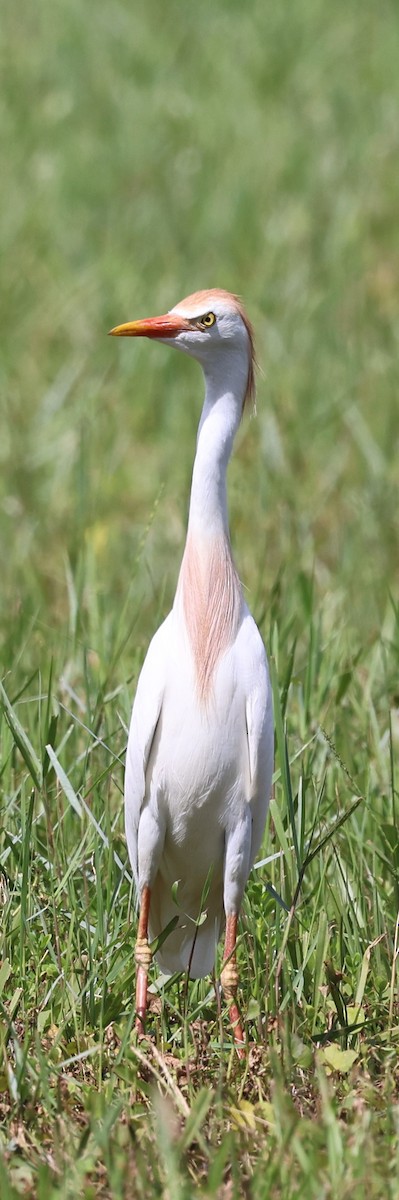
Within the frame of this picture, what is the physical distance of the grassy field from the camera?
9.20 feet

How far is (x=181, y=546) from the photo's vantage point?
5742 millimetres

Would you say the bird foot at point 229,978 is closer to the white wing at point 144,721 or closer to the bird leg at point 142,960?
the bird leg at point 142,960

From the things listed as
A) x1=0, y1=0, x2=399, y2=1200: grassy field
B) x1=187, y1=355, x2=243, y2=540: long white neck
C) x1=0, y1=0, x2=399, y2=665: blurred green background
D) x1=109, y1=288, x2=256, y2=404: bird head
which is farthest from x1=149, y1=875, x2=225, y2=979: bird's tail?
x1=109, y1=288, x2=256, y2=404: bird head

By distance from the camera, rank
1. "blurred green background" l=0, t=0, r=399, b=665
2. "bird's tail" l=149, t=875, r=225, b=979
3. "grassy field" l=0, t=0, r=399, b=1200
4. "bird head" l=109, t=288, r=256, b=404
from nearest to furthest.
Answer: "grassy field" l=0, t=0, r=399, b=1200 → "bird head" l=109, t=288, r=256, b=404 → "bird's tail" l=149, t=875, r=225, b=979 → "blurred green background" l=0, t=0, r=399, b=665

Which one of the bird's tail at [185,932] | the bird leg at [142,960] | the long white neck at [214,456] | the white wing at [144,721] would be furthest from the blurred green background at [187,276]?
the bird leg at [142,960]

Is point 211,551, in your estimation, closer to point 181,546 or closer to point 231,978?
point 231,978

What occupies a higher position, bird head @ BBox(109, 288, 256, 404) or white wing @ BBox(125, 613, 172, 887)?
bird head @ BBox(109, 288, 256, 404)

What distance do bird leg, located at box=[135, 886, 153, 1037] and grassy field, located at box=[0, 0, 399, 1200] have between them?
0.03 m

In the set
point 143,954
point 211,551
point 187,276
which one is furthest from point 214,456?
point 187,276

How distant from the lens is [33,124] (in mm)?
10594

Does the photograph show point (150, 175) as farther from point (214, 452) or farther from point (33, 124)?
point (214, 452)

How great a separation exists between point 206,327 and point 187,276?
5285mm

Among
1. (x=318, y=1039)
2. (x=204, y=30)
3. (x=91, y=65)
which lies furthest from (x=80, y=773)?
(x=204, y=30)

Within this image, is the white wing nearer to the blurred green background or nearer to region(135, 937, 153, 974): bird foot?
region(135, 937, 153, 974): bird foot
